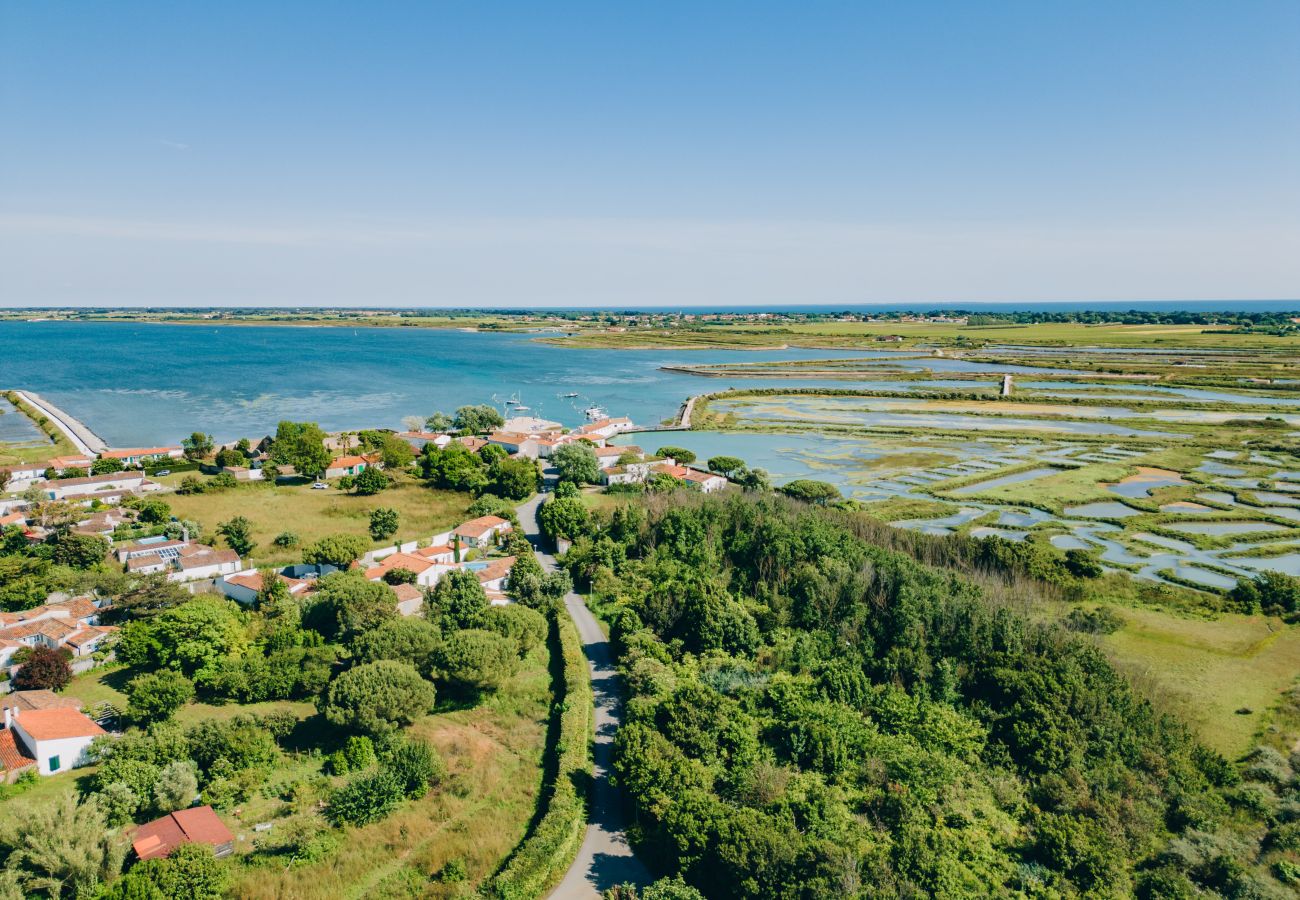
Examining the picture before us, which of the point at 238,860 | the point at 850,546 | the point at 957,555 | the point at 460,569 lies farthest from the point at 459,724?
the point at 957,555

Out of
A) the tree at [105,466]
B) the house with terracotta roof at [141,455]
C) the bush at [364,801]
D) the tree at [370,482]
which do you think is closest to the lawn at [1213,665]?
the bush at [364,801]

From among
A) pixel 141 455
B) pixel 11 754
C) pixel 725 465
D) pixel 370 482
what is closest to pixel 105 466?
pixel 141 455

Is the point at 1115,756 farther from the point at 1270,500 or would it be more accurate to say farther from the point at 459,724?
the point at 1270,500

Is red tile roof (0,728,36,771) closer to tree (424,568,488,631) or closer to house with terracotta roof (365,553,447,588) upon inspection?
tree (424,568,488,631)

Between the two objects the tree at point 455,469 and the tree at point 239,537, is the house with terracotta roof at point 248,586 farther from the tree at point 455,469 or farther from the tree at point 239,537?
the tree at point 455,469

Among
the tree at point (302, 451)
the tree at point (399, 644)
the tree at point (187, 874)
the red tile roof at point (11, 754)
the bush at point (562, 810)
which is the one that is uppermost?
the tree at point (302, 451)

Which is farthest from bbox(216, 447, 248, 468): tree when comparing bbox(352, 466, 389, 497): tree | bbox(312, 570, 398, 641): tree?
bbox(312, 570, 398, 641): tree
